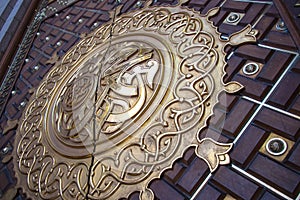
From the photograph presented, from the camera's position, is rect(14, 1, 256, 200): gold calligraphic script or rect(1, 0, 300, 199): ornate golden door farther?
rect(14, 1, 256, 200): gold calligraphic script

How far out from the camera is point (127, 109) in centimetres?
95

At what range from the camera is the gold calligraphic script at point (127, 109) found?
82 cm

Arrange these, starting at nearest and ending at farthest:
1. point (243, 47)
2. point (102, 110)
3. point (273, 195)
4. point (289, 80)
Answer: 1. point (273, 195)
2. point (289, 80)
3. point (243, 47)
4. point (102, 110)

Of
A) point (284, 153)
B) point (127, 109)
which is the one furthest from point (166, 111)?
point (284, 153)

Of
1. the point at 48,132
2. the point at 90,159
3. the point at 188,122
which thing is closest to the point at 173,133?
the point at 188,122

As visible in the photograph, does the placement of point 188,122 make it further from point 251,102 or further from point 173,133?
point 251,102

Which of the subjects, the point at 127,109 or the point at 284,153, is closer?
the point at 284,153

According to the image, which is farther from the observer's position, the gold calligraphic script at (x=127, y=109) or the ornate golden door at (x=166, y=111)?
the gold calligraphic script at (x=127, y=109)

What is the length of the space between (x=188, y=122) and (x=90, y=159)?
316 mm

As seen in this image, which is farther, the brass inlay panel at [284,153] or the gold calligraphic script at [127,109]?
the gold calligraphic script at [127,109]

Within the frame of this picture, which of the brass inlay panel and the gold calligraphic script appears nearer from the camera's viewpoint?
the brass inlay panel

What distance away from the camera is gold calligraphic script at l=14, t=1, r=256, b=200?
82 cm

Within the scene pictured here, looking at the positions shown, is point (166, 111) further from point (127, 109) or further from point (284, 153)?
point (284, 153)

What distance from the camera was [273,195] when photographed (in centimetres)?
61
